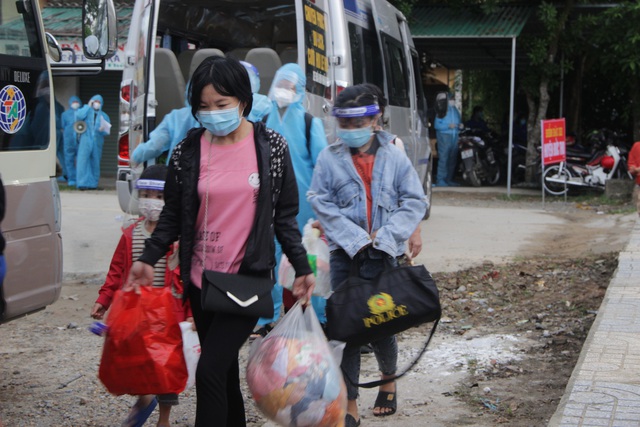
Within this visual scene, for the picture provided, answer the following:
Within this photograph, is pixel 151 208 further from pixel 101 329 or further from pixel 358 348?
pixel 358 348

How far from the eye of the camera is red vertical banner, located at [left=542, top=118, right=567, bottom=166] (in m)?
15.1

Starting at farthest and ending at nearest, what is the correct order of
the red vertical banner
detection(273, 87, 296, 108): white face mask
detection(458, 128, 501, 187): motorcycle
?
detection(458, 128, 501, 187): motorcycle, the red vertical banner, detection(273, 87, 296, 108): white face mask

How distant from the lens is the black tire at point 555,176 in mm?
16906

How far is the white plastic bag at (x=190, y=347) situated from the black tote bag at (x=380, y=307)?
0.63m

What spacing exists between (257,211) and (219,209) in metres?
0.14

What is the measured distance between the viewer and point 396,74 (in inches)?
400

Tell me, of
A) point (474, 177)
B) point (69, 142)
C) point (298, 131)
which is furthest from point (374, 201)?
point (474, 177)

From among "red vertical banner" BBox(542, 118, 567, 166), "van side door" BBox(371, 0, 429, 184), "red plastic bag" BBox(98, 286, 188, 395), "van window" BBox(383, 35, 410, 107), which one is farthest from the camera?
"red vertical banner" BBox(542, 118, 567, 166)

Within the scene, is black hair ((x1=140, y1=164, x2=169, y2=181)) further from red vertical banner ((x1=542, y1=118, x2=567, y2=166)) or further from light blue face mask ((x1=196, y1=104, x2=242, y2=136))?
red vertical banner ((x1=542, y1=118, x2=567, y2=166))

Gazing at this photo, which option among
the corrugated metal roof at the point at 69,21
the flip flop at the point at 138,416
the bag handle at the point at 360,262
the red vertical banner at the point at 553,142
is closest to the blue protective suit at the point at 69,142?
the corrugated metal roof at the point at 69,21

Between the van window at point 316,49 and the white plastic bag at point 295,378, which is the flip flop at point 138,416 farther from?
the van window at point 316,49

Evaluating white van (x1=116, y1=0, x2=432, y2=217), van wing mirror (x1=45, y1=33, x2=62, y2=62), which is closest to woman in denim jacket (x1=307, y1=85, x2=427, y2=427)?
van wing mirror (x1=45, y1=33, x2=62, y2=62)

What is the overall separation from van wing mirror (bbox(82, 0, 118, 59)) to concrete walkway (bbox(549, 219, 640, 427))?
10.1 feet

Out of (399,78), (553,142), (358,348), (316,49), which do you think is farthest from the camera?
(553,142)
